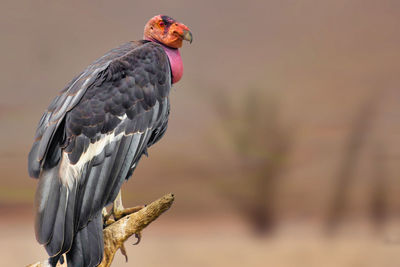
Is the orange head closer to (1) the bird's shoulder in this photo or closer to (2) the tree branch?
(1) the bird's shoulder

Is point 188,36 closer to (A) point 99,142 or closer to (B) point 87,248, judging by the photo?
(A) point 99,142

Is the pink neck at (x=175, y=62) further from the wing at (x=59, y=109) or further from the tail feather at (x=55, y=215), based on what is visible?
the tail feather at (x=55, y=215)

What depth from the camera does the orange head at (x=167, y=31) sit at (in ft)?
15.1

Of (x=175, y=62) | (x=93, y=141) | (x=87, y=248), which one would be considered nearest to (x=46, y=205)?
(x=87, y=248)

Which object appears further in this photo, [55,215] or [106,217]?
[106,217]

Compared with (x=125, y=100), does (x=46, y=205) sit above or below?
below

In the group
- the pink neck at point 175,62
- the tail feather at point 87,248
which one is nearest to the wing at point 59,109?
the pink neck at point 175,62

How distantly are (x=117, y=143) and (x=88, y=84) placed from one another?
0.51 meters

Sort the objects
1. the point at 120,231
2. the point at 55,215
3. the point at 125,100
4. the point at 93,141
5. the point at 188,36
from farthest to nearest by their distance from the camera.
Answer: the point at 188,36 → the point at 120,231 → the point at 125,100 → the point at 93,141 → the point at 55,215

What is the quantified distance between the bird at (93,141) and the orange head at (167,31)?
0.02m

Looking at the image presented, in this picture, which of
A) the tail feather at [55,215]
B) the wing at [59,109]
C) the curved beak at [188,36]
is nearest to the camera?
the tail feather at [55,215]

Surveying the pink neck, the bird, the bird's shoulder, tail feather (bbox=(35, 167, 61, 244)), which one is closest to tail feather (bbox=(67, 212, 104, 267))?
the bird

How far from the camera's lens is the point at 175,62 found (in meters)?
4.68

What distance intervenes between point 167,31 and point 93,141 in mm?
1158
